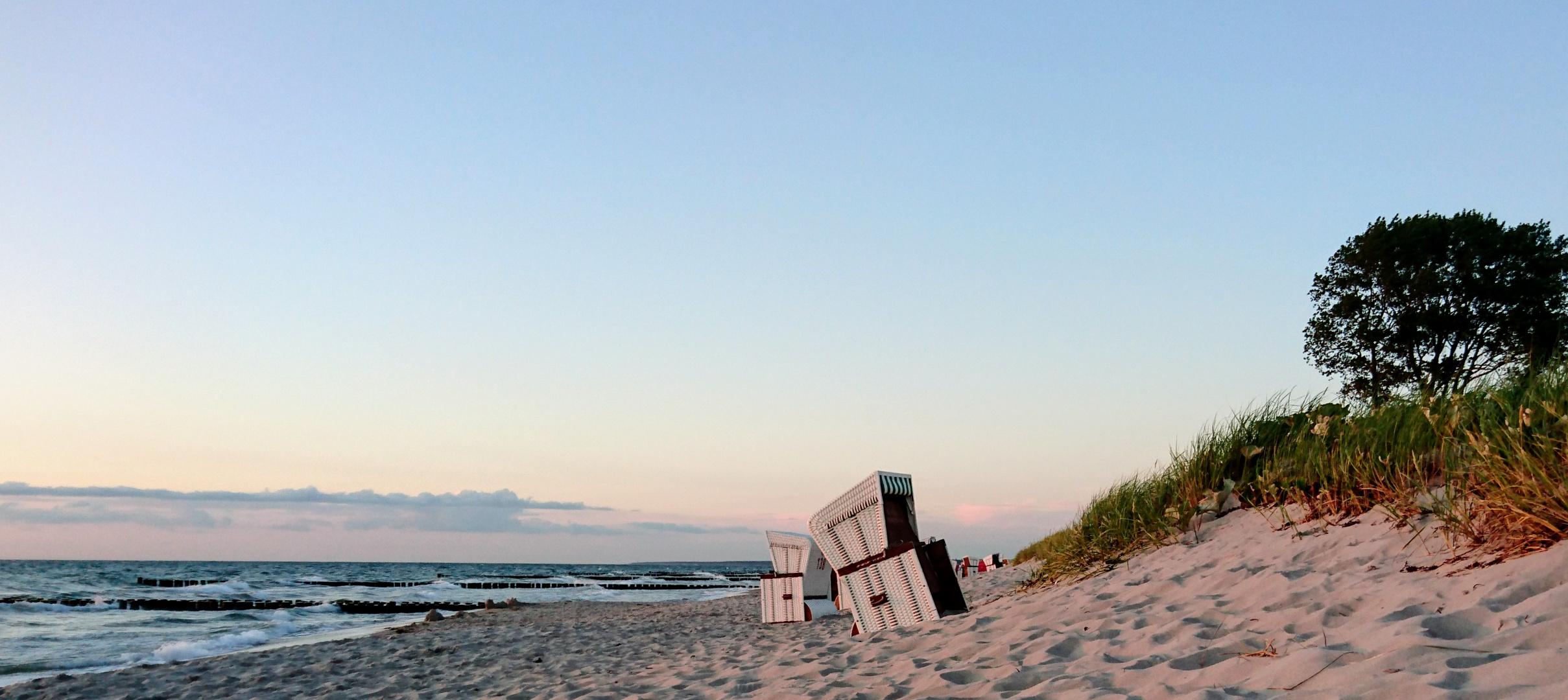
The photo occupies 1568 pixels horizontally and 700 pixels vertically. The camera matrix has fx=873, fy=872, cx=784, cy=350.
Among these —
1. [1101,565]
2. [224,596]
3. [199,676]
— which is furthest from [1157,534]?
[224,596]

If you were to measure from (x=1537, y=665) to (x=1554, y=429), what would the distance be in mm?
2566

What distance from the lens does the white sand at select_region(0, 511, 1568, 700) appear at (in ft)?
11.8

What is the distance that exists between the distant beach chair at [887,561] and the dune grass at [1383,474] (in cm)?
142

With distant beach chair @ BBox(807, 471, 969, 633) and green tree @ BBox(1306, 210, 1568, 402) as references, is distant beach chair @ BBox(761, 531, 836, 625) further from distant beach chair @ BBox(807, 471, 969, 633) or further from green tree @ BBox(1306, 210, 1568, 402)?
green tree @ BBox(1306, 210, 1568, 402)

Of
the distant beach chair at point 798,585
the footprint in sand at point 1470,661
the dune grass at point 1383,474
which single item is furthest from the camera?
the distant beach chair at point 798,585

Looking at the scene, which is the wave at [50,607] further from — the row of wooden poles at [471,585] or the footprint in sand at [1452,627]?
the footprint in sand at [1452,627]

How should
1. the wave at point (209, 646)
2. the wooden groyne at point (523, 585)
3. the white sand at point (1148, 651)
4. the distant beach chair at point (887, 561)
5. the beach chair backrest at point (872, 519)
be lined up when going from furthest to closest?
the wooden groyne at point (523, 585)
the wave at point (209, 646)
the beach chair backrest at point (872, 519)
the distant beach chair at point (887, 561)
the white sand at point (1148, 651)

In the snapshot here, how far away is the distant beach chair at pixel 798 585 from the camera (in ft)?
41.2

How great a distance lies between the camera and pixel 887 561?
8891mm

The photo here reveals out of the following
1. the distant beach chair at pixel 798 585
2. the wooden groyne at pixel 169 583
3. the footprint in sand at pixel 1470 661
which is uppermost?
the footprint in sand at pixel 1470 661

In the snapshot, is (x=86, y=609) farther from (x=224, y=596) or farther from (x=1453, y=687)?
(x=1453, y=687)

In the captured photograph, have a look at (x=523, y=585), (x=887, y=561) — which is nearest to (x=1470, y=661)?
(x=887, y=561)

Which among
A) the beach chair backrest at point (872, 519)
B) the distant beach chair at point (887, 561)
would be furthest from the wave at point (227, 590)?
the distant beach chair at point (887, 561)

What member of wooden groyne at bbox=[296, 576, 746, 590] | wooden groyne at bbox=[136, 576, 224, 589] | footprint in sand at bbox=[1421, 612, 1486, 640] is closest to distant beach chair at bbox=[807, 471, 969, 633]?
footprint in sand at bbox=[1421, 612, 1486, 640]
